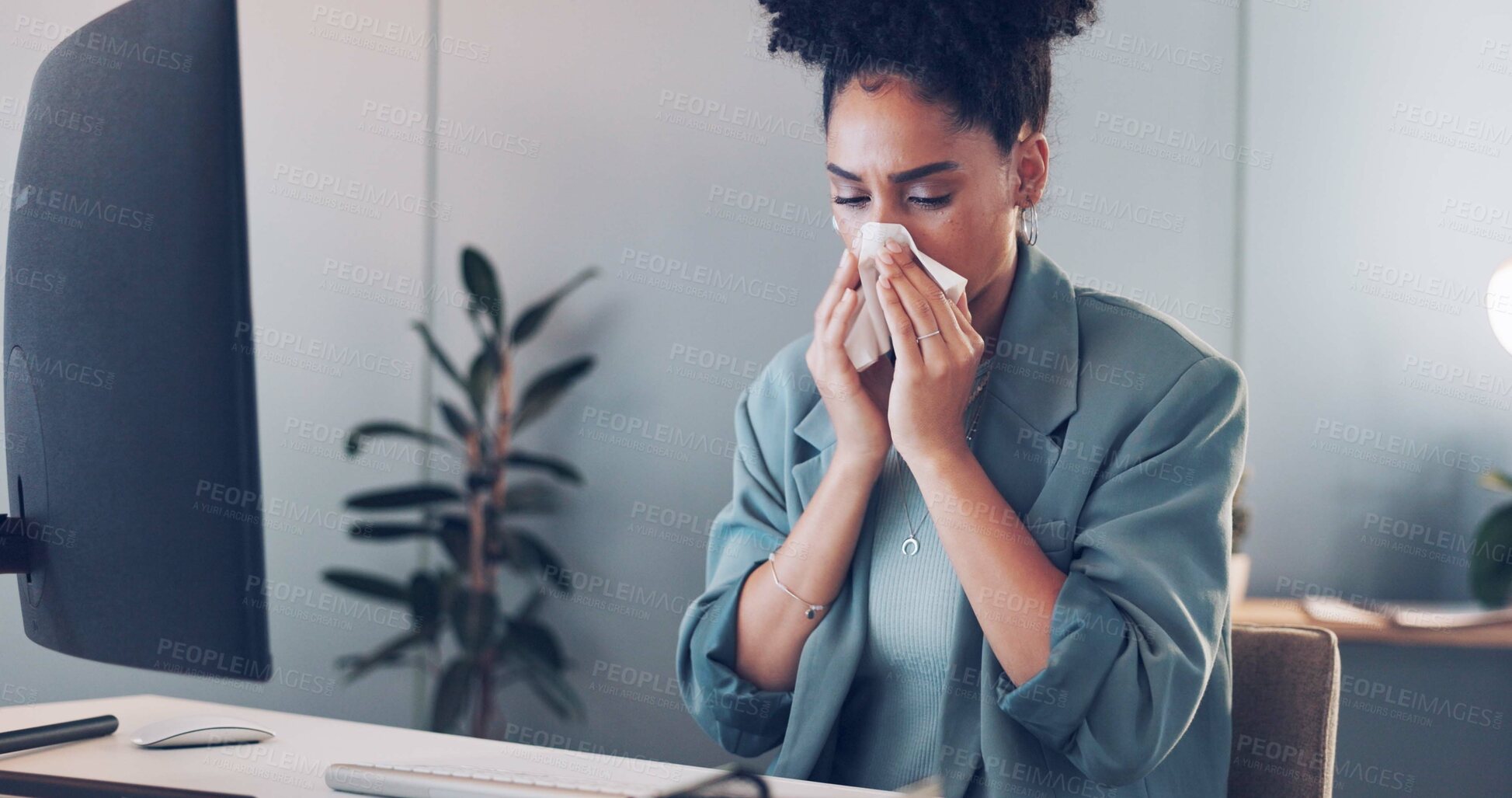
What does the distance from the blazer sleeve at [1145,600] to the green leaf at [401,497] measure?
1.57 m

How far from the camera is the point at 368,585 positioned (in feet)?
7.59

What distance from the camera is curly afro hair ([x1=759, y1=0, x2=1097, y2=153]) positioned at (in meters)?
1.11

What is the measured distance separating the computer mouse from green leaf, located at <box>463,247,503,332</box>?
147 centimetres

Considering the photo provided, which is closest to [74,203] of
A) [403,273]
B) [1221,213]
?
[403,273]

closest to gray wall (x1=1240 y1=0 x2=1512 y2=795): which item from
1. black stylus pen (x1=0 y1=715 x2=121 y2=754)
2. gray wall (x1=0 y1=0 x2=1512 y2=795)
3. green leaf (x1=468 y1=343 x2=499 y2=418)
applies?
gray wall (x1=0 y1=0 x2=1512 y2=795)

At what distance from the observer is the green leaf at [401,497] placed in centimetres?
228

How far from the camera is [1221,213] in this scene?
7.48 feet

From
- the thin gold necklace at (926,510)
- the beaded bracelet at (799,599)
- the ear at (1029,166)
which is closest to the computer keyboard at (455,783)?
the beaded bracelet at (799,599)

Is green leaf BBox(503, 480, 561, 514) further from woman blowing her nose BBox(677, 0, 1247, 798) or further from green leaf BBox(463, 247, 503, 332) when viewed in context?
woman blowing her nose BBox(677, 0, 1247, 798)

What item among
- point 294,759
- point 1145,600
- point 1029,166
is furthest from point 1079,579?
point 294,759

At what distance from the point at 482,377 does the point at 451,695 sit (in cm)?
68

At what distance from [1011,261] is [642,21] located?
4.91 ft

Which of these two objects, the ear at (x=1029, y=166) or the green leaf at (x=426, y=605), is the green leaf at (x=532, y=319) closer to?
the green leaf at (x=426, y=605)

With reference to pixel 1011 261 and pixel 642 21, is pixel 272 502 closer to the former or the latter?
pixel 642 21
